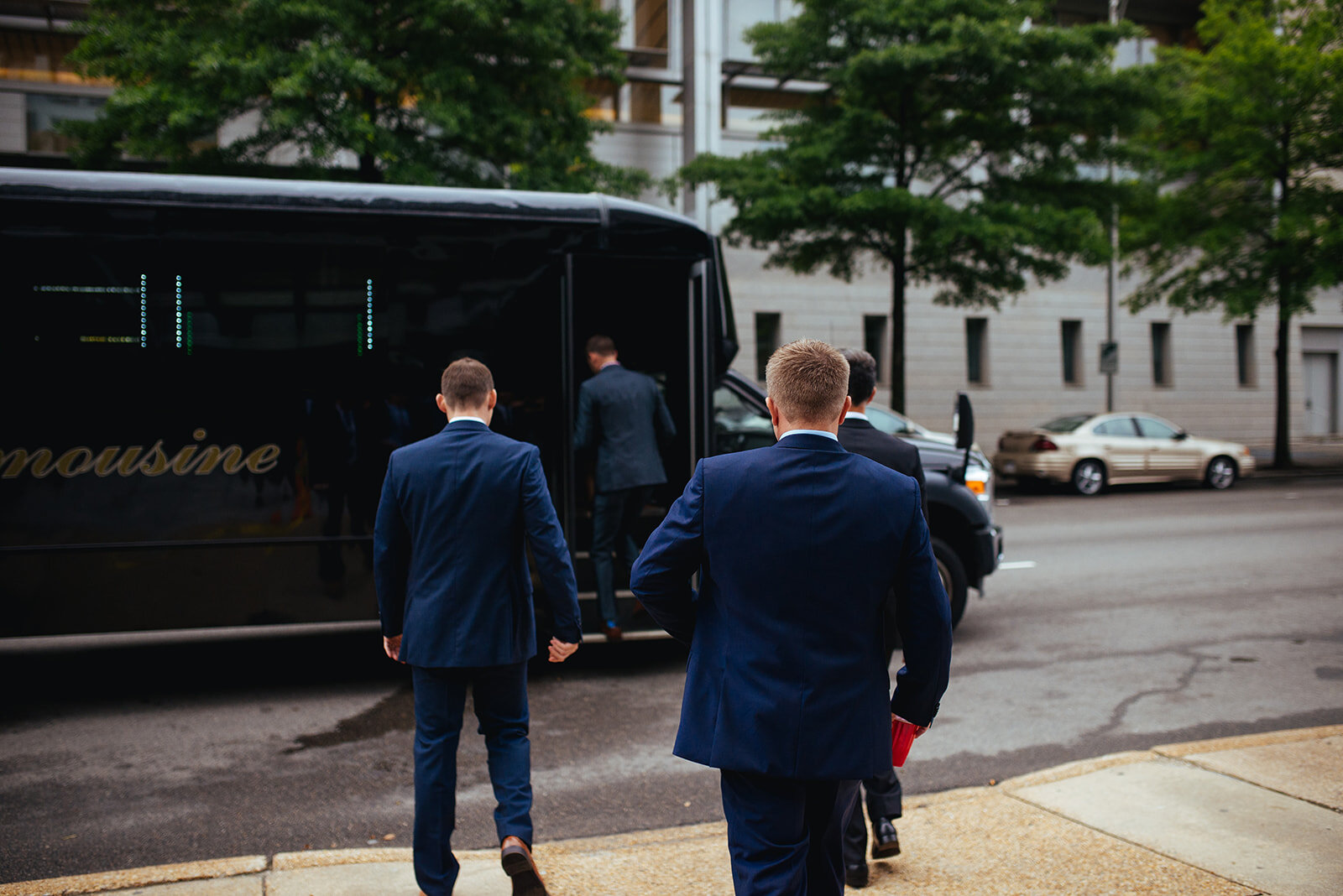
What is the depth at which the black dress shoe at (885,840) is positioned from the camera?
12.3ft

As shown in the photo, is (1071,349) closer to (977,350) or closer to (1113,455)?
(977,350)

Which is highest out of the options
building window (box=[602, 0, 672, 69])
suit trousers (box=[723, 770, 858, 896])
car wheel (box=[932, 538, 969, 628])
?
building window (box=[602, 0, 672, 69])

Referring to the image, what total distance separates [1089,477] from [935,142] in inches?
268

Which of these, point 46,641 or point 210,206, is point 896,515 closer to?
point 210,206

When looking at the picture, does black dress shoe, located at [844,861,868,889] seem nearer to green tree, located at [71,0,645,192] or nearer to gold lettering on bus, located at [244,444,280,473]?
gold lettering on bus, located at [244,444,280,473]

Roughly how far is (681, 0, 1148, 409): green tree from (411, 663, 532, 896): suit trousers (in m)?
15.1

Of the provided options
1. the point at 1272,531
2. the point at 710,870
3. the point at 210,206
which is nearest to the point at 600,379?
the point at 210,206

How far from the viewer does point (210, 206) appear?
19.0 feet

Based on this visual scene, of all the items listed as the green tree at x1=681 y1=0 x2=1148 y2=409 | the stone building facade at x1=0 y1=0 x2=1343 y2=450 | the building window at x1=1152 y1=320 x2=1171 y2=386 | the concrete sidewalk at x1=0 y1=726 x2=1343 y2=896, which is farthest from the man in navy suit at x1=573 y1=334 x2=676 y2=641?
the building window at x1=1152 y1=320 x2=1171 y2=386

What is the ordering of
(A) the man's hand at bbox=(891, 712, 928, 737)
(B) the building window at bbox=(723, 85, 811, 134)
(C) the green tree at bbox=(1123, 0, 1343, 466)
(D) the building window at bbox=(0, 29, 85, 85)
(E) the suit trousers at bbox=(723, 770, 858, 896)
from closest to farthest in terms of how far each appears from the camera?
(E) the suit trousers at bbox=(723, 770, 858, 896) < (A) the man's hand at bbox=(891, 712, 928, 737) < (D) the building window at bbox=(0, 29, 85, 85) < (C) the green tree at bbox=(1123, 0, 1343, 466) < (B) the building window at bbox=(723, 85, 811, 134)

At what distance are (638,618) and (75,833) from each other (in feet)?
10.7

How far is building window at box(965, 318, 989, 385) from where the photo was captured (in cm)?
2842

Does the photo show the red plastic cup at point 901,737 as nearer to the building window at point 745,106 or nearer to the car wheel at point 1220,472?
the car wheel at point 1220,472

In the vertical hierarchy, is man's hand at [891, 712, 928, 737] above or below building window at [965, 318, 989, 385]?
below
